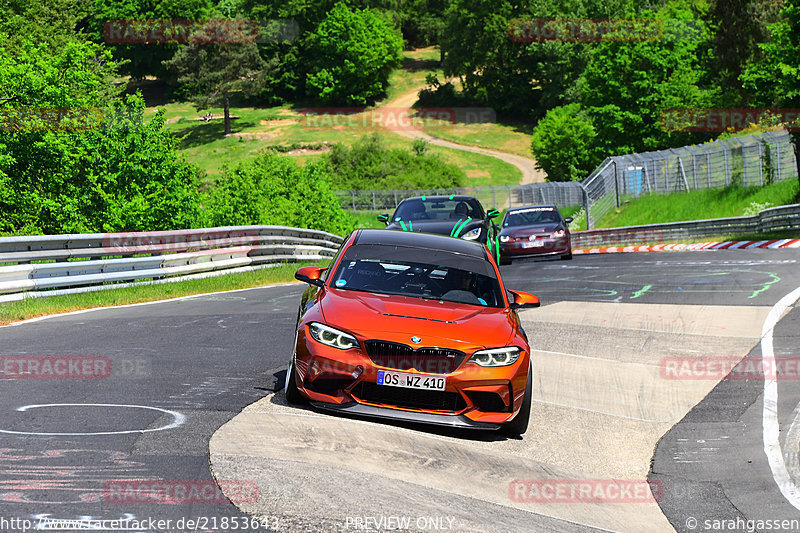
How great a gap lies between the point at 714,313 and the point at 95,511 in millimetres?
11312

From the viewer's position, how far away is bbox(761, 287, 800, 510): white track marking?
260 inches

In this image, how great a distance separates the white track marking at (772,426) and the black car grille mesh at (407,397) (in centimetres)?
229

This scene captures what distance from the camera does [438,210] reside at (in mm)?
19281

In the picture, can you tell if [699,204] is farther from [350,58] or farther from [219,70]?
[350,58]

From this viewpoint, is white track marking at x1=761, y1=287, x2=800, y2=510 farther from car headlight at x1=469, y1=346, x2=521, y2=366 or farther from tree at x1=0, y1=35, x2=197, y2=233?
tree at x1=0, y1=35, x2=197, y2=233

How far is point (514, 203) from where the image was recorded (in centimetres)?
6962

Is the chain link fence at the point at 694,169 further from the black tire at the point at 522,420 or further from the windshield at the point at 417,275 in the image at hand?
the black tire at the point at 522,420

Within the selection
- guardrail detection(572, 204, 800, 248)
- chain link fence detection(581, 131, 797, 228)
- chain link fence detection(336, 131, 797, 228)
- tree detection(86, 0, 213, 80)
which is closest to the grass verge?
guardrail detection(572, 204, 800, 248)

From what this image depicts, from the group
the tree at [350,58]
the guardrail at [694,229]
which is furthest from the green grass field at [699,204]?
the tree at [350,58]

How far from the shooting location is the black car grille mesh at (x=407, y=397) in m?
7.12

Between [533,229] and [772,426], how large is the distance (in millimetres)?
18243

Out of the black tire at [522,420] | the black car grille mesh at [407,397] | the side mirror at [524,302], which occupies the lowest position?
the black tire at [522,420]

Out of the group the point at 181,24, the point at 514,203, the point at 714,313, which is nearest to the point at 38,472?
the point at 714,313

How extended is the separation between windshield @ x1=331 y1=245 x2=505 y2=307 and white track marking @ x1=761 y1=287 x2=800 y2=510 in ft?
7.94
